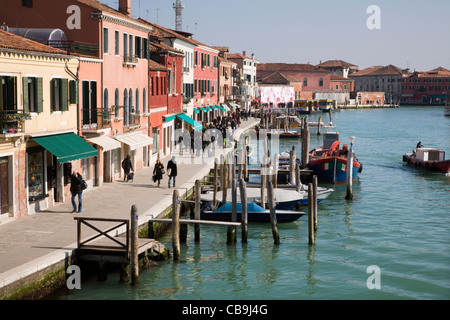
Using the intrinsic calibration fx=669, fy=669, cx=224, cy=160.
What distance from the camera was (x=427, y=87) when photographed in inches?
7308

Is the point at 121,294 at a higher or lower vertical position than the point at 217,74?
lower

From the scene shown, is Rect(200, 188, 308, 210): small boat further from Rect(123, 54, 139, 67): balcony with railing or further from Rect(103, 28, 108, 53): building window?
Rect(123, 54, 139, 67): balcony with railing

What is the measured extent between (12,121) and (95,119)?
645cm

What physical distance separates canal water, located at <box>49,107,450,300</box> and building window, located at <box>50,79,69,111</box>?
5.36 m

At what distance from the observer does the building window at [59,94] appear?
2075 centimetres

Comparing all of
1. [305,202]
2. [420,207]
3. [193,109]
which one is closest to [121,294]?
[305,202]

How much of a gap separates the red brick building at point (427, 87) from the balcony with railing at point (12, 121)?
573 feet

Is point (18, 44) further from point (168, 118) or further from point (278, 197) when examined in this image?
point (168, 118)

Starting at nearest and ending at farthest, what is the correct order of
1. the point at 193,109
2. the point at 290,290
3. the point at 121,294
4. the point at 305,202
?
the point at 121,294 < the point at 290,290 < the point at 305,202 < the point at 193,109

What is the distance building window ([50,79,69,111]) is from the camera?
20.7 meters

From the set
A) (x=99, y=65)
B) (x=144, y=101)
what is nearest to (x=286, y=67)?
(x=144, y=101)
